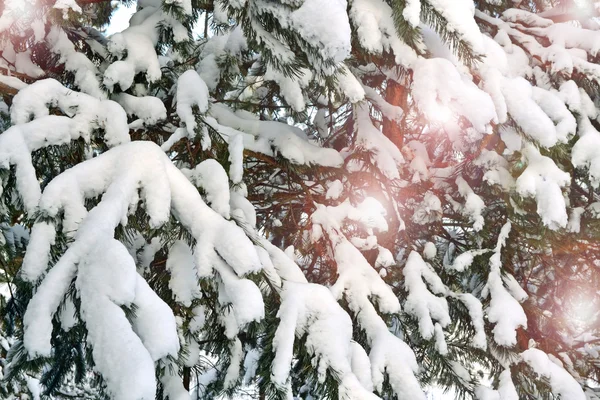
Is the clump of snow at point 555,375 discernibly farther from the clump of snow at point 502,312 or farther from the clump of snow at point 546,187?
the clump of snow at point 546,187

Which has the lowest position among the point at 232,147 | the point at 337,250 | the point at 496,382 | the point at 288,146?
the point at 496,382

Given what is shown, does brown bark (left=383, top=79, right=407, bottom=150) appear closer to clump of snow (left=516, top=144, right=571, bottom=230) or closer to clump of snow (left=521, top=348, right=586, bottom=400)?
clump of snow (left=516, top=144, right=571, bottom=230)

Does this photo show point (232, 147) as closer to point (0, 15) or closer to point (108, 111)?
point (108, 111)

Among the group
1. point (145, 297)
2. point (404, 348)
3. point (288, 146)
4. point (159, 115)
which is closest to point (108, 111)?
point (159, 115)

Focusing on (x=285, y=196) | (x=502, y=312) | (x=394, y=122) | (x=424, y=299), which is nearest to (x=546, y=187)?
(x=502, y=312)

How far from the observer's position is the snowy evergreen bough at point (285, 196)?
1583mm

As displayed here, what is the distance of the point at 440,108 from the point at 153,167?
55.1 inches

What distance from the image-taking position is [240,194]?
2.34 metres

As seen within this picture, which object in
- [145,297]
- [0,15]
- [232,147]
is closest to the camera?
[145,297]

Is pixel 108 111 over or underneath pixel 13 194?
over

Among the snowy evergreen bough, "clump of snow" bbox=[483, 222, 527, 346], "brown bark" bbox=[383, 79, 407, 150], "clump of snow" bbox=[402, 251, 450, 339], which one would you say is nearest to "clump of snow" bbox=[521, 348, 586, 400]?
the snowy evergreen bough

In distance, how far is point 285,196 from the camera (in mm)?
3375

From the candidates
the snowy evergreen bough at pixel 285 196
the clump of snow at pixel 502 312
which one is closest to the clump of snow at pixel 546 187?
the snowy evergreen bough at pixel 285 196

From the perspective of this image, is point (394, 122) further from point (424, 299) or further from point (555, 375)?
point (555, 375)
